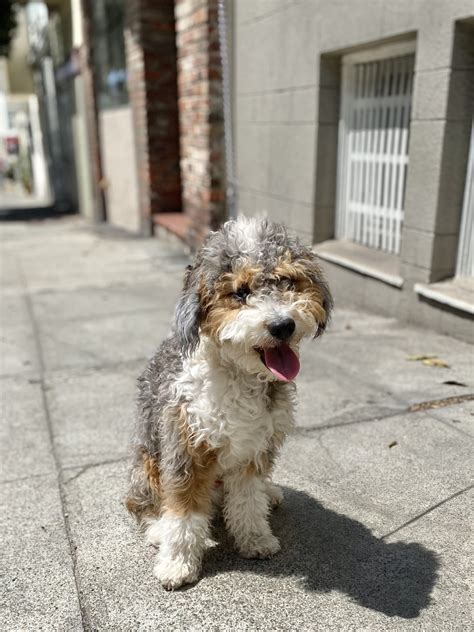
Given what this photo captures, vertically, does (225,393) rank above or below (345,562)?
above

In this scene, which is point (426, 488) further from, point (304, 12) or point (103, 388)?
point (304, 12)

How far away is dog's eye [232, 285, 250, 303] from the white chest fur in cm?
30

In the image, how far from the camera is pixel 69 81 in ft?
49.3

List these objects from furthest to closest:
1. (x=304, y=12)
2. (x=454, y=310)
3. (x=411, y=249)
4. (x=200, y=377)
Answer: (x=304, y=12) < (x=411, y=249) < (x=454, y=310) < (x=200, y=377)

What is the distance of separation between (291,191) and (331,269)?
112 cm

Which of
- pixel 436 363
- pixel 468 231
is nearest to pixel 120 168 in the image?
pixel 468 231

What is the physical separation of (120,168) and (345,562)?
1033 cm

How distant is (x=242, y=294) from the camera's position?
2197 millimetres

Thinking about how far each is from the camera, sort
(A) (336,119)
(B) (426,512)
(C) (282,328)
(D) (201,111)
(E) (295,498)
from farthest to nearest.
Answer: (D) (201,111), (A) (336,119), (E) (295,498), (B) (426,512), (C) (282,328)

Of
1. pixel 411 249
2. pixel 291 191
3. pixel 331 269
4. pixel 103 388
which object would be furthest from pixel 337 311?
pixel 103 388

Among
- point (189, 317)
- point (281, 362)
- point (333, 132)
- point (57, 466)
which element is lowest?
point (57, 466)

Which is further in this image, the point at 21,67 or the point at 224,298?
the point at 21,67

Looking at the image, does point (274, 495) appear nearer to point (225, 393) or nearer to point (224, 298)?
point (225, 393)

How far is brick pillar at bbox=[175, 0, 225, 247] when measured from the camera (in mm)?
7613
